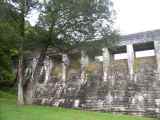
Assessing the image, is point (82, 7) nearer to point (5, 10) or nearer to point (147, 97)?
point (5, 10)

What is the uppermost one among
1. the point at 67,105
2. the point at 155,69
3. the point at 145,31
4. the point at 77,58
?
the point at 145,31

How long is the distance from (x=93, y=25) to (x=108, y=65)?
344 cm

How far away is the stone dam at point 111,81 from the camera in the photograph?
12.9 meters

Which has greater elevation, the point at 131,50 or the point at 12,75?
the point at 131,50

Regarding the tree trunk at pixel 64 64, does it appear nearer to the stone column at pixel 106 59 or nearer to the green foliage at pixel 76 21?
the stone column at pixel 106 59

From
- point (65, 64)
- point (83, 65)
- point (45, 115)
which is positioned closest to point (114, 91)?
point (83, 65)

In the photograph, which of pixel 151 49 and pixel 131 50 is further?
pixel 151 49

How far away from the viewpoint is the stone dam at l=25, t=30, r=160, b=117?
A: 42.2 ft

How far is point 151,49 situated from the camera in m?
16.5

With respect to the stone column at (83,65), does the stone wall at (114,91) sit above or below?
below

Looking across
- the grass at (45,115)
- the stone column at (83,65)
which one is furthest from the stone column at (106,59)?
the grass at (45,115)

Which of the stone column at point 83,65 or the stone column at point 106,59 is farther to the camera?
the stone column at point 83,65

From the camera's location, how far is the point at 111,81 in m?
14.3

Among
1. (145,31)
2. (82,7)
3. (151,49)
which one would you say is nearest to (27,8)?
(82,7)
